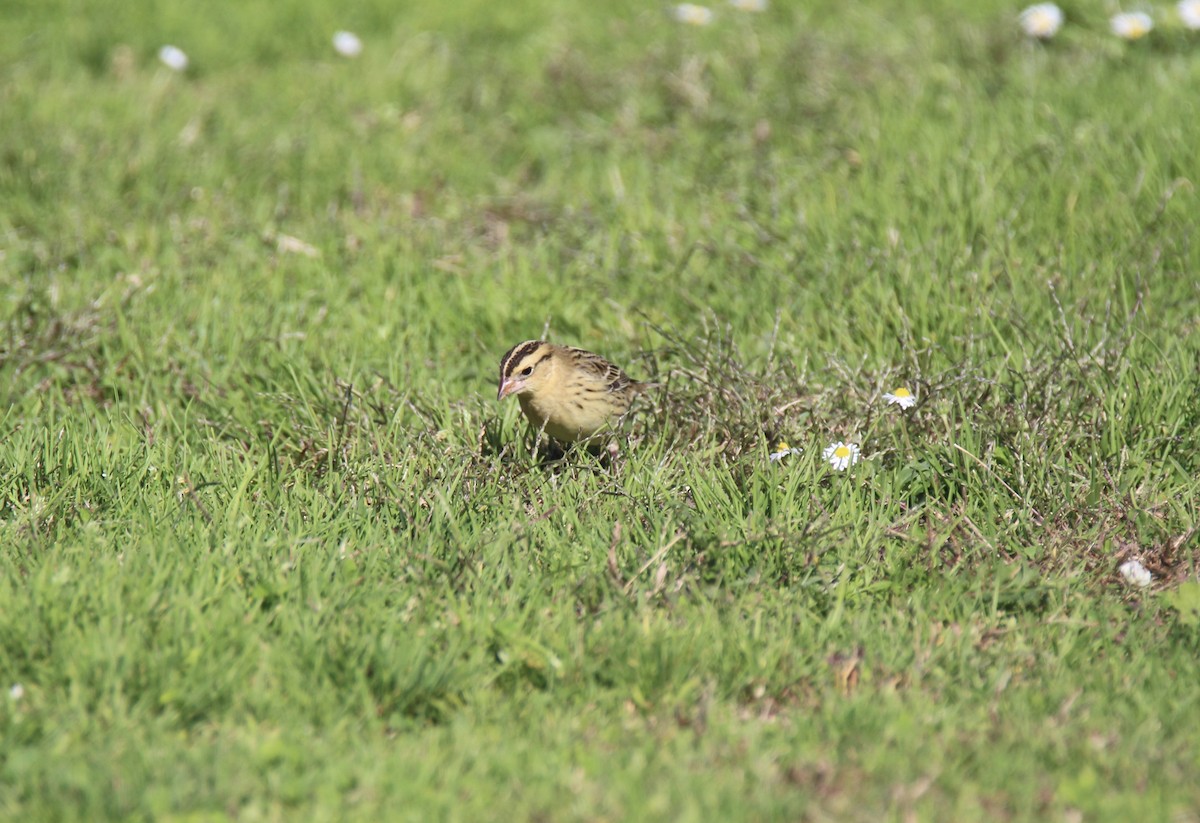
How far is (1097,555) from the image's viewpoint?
5.02 meters

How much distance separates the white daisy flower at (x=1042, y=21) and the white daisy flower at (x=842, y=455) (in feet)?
16.8

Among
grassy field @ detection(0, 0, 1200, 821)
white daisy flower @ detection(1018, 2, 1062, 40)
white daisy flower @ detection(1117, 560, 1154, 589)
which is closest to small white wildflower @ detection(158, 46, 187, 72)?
grassy field @ detection(0, 0, 1200, 821)

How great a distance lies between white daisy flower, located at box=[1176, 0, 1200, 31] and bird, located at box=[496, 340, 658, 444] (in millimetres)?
5342

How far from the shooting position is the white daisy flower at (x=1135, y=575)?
15.7 ft

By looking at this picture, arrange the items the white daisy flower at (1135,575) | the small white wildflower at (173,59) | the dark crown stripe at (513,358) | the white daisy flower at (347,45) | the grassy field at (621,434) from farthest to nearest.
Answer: the white daisy flower at (347,45)
the small white wildflower at (173,59)
the dark crown stripe at (513,358)
the white daisy flower at (1135,575)
the grassy field at (621,434)

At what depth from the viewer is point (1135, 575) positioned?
480 centimetres

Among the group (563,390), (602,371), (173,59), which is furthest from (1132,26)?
(173,59)

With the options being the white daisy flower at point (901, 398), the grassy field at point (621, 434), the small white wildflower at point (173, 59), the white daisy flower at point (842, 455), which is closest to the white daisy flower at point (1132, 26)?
the grassy field at point (621, 434)

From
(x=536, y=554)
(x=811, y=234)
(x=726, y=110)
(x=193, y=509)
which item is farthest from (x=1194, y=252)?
(x=193, y=509)

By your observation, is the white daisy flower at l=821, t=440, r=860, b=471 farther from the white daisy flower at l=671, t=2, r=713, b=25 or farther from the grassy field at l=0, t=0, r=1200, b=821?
the white daisy flower at l=671, t=2, r=713, b=25

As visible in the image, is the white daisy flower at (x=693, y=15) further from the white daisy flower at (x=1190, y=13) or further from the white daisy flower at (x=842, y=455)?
the white daisy flower at (x=842, y=455)

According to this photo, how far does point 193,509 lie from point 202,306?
2.16 m

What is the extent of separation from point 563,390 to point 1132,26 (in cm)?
546

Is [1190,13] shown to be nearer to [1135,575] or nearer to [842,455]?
[842,455]
